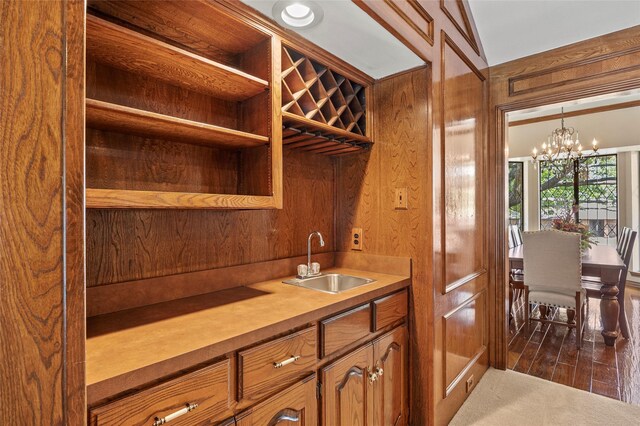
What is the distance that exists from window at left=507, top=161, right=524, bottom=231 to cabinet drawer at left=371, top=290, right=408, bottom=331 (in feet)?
17.3

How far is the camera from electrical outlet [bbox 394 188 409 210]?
1993mm

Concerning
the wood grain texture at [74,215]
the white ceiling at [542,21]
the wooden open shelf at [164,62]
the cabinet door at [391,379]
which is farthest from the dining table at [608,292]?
the wood grain texture at [74,215]

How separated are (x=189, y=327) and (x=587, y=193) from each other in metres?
6.68

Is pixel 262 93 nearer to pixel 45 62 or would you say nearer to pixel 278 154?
pixel 278 154

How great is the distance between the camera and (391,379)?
5.85 ft

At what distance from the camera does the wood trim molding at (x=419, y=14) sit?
1.53 m

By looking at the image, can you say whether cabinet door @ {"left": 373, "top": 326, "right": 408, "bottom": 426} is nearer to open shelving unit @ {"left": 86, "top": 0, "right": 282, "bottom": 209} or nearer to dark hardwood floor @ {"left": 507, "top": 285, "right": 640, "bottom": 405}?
open shelving unit @ {"left": 86, "top": 0, "right": 282, "bottom": 209}

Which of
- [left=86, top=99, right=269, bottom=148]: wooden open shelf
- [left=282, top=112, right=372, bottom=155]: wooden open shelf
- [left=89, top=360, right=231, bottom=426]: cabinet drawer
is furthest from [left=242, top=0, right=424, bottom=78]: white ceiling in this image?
[left=89, top=360, right=231, bottom=426]: cabinet drawer

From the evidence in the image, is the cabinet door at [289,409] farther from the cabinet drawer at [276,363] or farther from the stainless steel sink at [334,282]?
the stainless steel sink at [334,282]

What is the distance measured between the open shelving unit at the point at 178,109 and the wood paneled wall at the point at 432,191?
0.76 m

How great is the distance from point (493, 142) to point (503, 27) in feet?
2.66

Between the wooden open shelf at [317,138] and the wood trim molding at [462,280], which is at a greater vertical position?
the wooden open shelf at [317,138]

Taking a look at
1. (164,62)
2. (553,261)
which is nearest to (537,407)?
(553,261)

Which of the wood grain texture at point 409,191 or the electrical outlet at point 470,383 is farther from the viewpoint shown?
the electrical outlet at point 470,383
